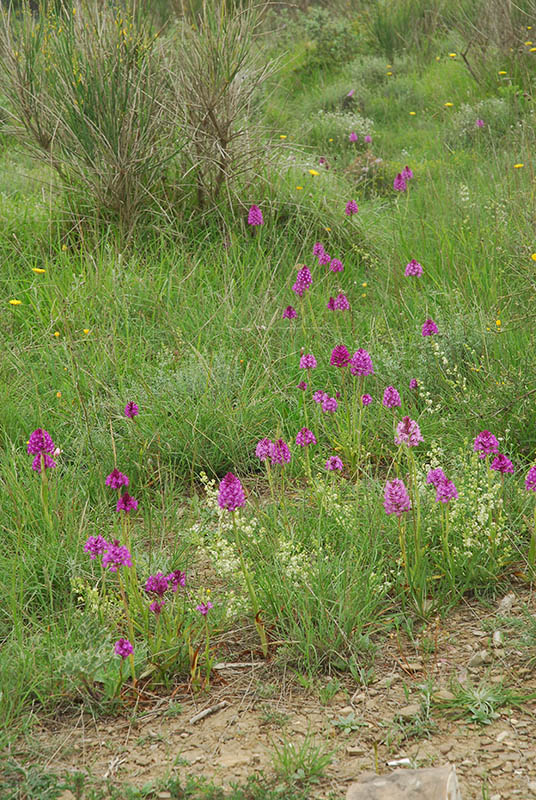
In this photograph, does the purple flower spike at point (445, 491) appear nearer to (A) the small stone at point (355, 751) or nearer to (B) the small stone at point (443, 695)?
(B) the small stone at point (443, 695)

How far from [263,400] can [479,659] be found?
63.6 inches

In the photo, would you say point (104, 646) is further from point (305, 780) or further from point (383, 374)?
point (383, 374)

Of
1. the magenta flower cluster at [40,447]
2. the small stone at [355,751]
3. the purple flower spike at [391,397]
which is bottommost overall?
the small stone at [355,751]

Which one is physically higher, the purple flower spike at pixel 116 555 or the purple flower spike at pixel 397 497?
the purple flower spike at pixel 397 497

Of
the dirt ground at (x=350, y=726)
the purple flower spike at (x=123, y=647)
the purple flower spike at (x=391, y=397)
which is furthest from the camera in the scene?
the purple flower spike at (x=391, y=397)

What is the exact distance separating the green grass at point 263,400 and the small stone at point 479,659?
0.23 metres

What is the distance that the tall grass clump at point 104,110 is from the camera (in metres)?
4.88

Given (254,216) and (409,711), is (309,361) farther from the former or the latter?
(254,216)

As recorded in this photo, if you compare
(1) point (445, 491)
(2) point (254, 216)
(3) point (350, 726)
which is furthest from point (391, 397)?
(2) point (254, 216)

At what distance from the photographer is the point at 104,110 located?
4895 mm

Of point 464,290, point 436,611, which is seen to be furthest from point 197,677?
point 464,290

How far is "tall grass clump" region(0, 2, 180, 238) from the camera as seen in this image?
4.88 m

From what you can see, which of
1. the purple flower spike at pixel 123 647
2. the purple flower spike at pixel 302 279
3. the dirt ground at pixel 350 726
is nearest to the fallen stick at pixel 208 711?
the dirt ground at pixel 350 726

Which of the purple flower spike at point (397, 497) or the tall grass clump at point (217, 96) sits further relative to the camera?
the tall grass clump at point (217, 96)
